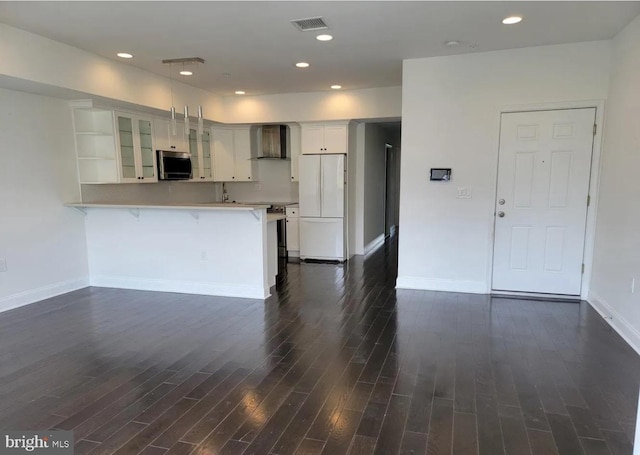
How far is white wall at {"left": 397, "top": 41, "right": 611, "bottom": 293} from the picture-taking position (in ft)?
13.8

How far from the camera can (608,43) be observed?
4.00 m

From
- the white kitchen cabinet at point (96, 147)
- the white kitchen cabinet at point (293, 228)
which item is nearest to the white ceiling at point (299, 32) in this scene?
the white kitchen cabinet at point (96, 147)

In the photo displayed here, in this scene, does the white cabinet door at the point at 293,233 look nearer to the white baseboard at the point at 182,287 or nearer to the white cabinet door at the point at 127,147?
the white baseboard at the point at 182,287

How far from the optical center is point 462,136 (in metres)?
4.56

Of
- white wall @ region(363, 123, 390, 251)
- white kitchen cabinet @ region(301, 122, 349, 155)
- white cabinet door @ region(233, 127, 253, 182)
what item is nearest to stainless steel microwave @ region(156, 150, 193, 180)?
white cabinet door @ region(233, 127, 253, 182)

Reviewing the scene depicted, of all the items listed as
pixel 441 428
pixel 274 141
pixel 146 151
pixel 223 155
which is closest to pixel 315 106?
pixel 274 141

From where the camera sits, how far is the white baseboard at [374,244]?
737cm

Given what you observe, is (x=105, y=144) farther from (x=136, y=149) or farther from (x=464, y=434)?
(x=464, y=434)

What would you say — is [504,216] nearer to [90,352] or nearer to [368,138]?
[368,138]

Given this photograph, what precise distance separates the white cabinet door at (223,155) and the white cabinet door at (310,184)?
54.8 inches

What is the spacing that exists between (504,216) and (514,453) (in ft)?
10.1

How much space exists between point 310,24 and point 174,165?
3.36 m

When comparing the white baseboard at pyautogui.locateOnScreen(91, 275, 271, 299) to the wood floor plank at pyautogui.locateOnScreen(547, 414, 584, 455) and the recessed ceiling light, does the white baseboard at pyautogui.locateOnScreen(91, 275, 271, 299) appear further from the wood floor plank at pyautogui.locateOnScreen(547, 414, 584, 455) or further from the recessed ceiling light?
the recessed ceiling light

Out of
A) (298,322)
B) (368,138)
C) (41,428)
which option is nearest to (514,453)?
(298,322)
